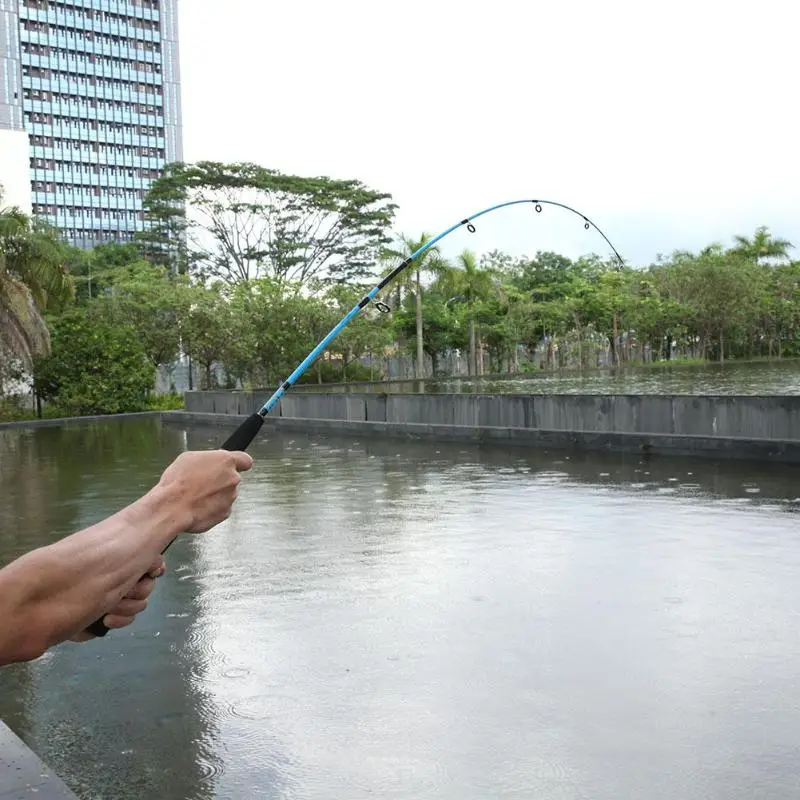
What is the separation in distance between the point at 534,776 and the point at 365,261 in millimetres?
67703

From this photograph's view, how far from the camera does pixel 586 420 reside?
18781 mm

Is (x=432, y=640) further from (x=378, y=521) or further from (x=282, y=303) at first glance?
(x=282, y=303)

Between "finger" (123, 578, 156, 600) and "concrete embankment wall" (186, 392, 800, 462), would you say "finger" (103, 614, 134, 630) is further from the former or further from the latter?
"concrete embankment wall" (186, 392, 800, 462)

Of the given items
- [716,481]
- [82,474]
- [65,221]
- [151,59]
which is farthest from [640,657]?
[151,59]

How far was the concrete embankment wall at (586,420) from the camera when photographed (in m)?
15.7

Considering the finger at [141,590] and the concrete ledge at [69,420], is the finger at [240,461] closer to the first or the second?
the finger at [141,590]

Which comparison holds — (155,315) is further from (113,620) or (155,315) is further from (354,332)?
(113,620)

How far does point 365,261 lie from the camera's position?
233 feet

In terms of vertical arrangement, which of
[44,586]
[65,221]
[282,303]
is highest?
[65,221]

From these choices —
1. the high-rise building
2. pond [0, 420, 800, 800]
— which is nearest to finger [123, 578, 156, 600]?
pond [0, 420, 800, 800]

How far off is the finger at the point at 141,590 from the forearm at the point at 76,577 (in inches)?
4.6

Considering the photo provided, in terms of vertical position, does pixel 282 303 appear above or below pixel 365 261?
below

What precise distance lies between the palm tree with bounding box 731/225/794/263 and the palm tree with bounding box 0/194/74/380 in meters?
67.6

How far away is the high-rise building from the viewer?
414 ft
